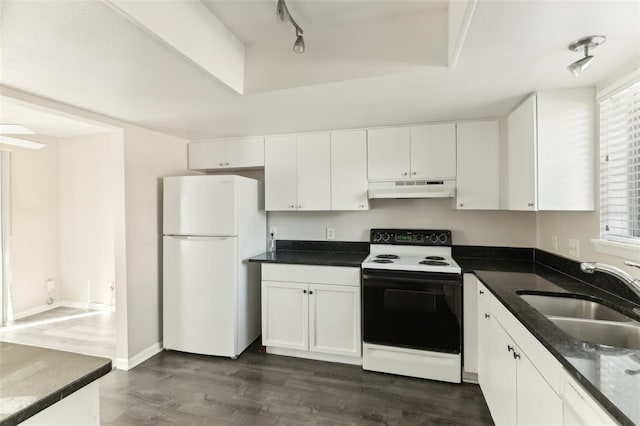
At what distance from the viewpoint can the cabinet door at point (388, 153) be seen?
8.85ft

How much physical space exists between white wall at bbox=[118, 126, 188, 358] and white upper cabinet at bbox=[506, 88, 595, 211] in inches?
127

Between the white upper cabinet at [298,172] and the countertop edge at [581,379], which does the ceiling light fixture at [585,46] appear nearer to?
the countertop edge at [581,379]

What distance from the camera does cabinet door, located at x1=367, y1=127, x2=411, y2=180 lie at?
270 centimetres

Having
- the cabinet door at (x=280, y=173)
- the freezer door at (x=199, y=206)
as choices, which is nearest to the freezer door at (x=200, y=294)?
the freezer door at (x=199, y=206)

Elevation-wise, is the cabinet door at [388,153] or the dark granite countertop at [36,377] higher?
the cabinet door at [388,153]

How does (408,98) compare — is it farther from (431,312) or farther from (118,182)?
(118,182)

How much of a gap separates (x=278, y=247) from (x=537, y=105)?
2.64 m

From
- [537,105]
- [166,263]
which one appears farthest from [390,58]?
[166,263]

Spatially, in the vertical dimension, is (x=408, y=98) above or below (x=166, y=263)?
above

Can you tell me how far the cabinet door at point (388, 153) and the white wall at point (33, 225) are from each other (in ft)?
14.3

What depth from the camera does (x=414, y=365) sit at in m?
2.36

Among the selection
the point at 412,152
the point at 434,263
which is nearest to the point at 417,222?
the point at 434,263

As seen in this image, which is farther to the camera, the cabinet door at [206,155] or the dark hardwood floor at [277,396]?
the cabinet door at [206,155]

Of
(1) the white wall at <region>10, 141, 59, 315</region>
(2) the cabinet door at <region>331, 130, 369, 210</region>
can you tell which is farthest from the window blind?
(1) the white wall at <region>10, 141, 59, 315</region>
